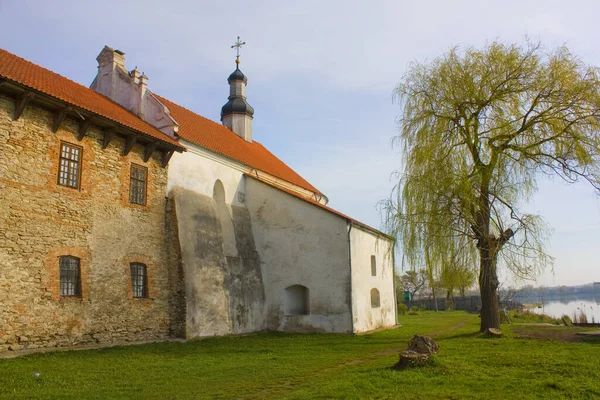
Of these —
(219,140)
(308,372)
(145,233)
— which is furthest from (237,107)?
(308,372)

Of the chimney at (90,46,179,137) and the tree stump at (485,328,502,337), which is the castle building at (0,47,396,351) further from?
the tree stump at (485,328,502,337)

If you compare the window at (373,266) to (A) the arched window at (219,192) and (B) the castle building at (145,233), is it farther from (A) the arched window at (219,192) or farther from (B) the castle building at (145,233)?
(A) the arched window at (219,192)

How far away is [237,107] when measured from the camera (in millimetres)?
27781

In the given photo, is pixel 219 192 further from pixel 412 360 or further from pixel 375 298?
pixel 412 360

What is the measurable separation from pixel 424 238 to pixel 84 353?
9.86 metres

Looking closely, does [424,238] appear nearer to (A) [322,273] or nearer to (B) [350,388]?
(A) [322,273]

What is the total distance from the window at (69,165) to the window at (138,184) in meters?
1.95

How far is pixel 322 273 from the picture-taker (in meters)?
18.7

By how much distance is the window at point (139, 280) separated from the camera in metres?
14.4

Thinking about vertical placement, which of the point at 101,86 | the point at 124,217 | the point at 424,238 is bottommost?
the point at 424,238

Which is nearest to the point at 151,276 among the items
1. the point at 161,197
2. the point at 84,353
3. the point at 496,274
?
the point at 161,197

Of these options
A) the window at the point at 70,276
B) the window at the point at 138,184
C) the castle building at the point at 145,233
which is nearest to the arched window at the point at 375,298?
the castle building at the point at 145,233

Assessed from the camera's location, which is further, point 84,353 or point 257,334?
point 257,334

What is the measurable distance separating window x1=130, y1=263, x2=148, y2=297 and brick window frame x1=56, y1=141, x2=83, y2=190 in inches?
122
